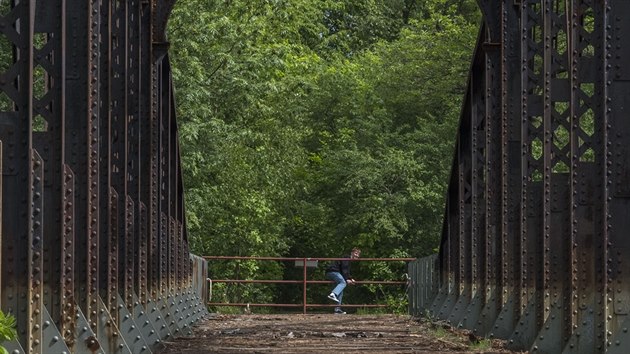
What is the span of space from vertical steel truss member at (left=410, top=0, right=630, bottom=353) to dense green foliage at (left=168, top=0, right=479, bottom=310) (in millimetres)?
15668

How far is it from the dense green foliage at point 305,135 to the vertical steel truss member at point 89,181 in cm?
1783

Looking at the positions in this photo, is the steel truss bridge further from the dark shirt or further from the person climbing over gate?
the dark shirt

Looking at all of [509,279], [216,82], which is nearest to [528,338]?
[509,279]

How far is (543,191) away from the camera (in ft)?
65.4

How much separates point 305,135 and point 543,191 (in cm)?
3864

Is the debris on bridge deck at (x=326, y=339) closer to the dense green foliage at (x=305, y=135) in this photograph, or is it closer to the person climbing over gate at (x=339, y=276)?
the person climbing over gate at (x=339, y=276)

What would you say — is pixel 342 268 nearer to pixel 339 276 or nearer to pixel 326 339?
pixel 339 276

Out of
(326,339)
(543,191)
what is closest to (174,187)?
(326,339)

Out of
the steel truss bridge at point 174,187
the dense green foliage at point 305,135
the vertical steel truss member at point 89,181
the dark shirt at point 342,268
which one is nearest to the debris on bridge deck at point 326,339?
the steel truss bridge at point 174,187

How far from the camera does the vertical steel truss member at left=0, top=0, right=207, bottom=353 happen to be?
13359 mm

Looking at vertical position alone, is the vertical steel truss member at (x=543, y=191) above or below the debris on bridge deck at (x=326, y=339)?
above

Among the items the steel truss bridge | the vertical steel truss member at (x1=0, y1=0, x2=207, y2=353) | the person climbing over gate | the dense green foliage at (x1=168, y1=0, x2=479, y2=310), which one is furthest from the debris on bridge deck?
the dense green foliage at (x1=168, y1=0, x2=479, y2=310)

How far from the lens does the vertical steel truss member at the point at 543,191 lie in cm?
1593

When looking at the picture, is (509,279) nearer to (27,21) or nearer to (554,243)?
(554,243)
